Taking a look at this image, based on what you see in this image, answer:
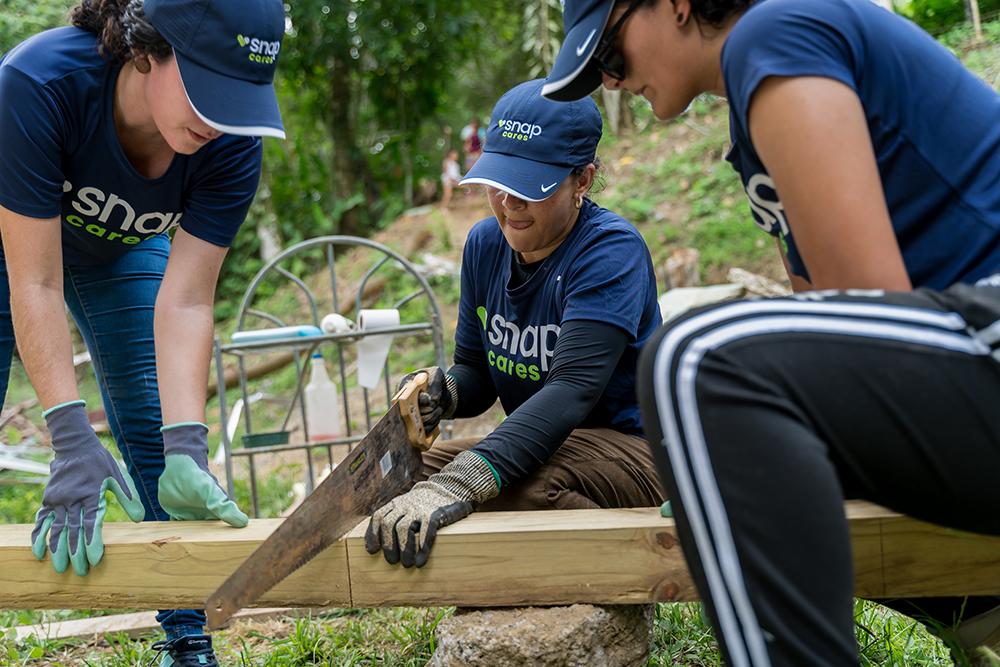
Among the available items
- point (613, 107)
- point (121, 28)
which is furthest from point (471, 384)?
point (613, 107)

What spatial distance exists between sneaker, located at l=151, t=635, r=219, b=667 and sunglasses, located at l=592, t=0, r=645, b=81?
205cm

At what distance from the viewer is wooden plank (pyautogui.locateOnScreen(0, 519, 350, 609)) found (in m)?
2.38

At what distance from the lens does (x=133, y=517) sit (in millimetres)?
2617

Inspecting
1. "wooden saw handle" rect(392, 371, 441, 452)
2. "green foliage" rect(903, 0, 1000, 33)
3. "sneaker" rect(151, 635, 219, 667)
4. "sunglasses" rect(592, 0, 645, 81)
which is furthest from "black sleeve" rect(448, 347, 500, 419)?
"green foliage" rect(903, 0, 1000, 33)

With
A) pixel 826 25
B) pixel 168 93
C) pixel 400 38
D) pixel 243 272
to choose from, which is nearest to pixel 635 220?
pixel 400 38

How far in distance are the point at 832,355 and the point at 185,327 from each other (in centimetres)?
194

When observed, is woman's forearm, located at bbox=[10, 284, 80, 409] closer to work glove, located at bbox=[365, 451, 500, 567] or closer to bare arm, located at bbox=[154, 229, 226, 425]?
bare arm, located at bbox=[154, 229, 226, 425]

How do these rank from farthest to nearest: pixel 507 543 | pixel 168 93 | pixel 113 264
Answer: pixel 113 264 → pixel 168 93 → pixel 507 543

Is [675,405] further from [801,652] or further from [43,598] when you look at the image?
[43,598]

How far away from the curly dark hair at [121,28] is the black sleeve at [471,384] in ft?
4.27

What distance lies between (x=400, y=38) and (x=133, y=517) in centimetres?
1063

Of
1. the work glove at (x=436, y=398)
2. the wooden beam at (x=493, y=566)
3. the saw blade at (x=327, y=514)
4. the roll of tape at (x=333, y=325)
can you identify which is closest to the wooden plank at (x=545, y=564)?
the wooden beam at (x=493, y=566)

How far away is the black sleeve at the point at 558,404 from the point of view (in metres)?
2.48

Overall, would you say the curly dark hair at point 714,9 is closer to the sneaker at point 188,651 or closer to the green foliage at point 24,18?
the sneaker at point 188,651
